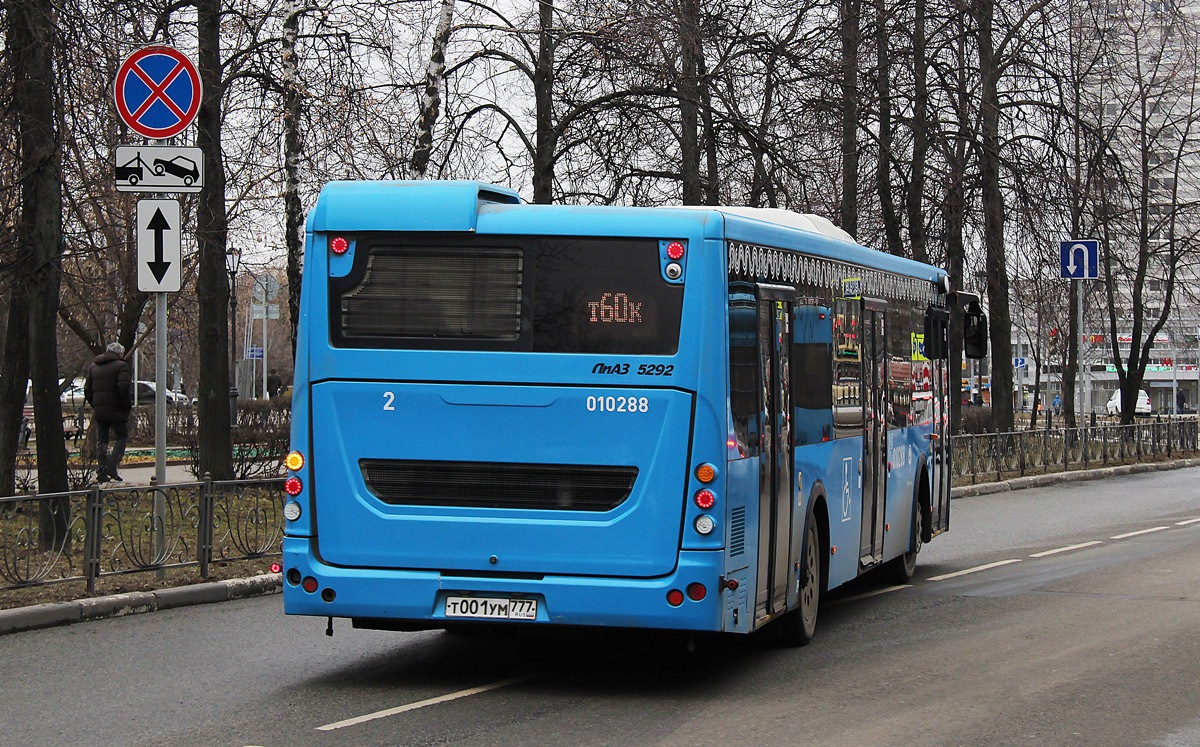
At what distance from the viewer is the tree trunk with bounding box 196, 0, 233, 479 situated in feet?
59.5

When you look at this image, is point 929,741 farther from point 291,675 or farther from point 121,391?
point 121,391

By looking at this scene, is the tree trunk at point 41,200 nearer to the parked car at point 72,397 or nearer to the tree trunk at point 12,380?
the tree trunk at point 12,380

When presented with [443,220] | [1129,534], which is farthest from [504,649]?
[1129,534]

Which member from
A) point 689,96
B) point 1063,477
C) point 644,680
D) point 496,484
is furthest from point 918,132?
point 496,484

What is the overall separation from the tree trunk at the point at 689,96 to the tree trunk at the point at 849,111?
243cm

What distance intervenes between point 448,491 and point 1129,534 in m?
12.9

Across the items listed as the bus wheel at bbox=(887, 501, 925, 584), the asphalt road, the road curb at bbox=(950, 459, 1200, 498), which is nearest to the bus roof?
the asphalt road

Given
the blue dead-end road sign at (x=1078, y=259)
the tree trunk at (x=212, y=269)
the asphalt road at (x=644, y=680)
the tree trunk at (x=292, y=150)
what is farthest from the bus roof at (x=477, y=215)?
the blue dead-end road sign at (x=1078, y=259)

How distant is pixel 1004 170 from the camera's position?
28391 millimetres

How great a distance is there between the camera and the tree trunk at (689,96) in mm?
21234

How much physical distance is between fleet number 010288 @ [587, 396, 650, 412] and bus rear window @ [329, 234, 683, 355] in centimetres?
27

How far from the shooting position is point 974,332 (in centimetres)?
1616

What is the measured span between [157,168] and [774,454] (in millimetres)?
6194

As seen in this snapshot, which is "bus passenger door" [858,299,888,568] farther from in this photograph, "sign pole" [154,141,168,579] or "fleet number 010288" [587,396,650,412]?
"sign pole" [154,141,168,579]
